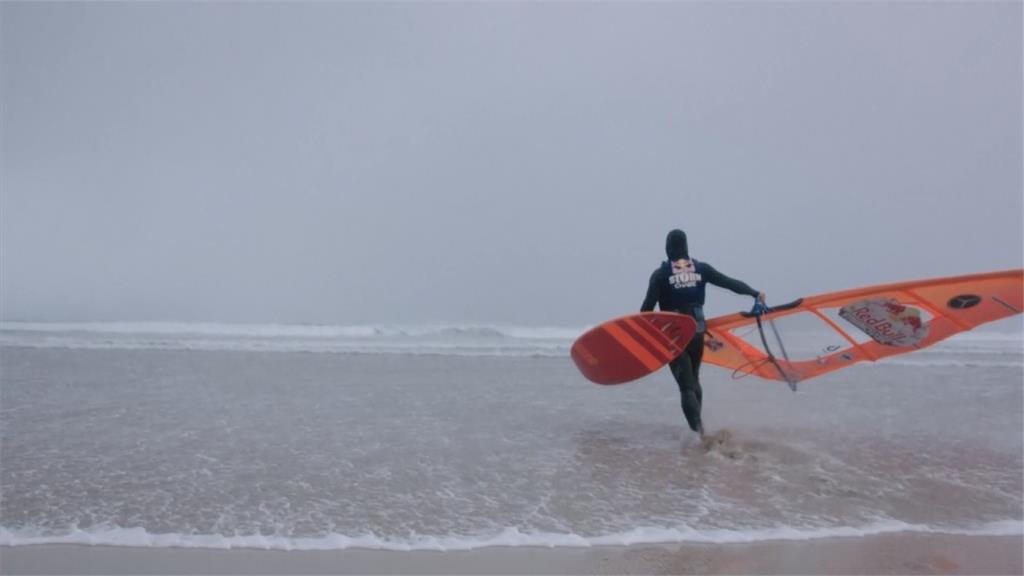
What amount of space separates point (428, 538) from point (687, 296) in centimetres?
208

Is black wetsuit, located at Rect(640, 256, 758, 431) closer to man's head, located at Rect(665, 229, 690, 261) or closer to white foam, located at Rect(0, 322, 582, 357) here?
man's head, located at Rect(665, 229, 690, 261)

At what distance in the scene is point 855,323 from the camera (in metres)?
4.36

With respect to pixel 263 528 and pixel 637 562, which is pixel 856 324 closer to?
pixel 637 562

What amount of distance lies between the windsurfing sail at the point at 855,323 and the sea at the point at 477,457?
417mm

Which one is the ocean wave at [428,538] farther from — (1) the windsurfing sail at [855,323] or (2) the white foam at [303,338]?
(2) the white foam at [303,338]

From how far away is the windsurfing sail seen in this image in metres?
3.85

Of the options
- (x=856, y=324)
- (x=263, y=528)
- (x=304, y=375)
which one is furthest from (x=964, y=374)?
(x=263, y=528)

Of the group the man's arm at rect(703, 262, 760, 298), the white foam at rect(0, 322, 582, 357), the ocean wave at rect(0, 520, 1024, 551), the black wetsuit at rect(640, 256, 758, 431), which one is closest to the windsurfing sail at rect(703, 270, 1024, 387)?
the man's arm at rect(703, 262, 760, 298)

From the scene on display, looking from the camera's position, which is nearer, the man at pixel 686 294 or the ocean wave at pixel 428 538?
the ocean wave at pixel 428 538

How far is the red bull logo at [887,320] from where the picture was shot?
414cm

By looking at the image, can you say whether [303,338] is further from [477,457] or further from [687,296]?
[687,296]

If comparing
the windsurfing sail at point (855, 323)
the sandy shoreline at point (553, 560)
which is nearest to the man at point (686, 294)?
the windsurfing sail at point (855, 323)

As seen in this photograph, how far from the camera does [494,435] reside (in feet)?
14.2

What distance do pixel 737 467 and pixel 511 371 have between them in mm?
3554
